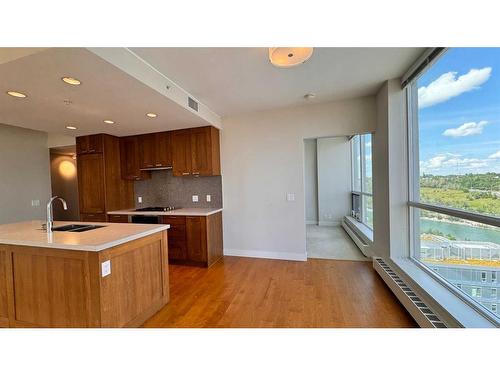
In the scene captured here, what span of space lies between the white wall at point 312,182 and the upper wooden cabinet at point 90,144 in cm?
539

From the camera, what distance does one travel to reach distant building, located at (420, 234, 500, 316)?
1502mm

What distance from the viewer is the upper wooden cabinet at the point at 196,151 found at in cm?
362

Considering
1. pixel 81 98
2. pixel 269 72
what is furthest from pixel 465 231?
pixel 81 98

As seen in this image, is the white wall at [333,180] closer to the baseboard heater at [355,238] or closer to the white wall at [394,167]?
the baseboard heater at [355,238]

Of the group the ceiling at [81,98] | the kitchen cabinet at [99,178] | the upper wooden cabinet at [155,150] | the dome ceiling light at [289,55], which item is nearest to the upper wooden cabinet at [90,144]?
the kitchen cabinet at [99,178]

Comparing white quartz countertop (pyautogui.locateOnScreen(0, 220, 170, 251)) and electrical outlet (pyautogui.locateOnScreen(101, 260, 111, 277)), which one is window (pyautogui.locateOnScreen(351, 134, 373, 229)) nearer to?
white quartz countertop (pyautogui.locateOnScreen(0, 220, 170, 251))

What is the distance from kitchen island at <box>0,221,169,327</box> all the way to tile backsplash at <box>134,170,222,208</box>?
2.05 metres

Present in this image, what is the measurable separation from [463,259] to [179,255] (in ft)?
11.5

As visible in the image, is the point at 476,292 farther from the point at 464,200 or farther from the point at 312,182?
the point at 312,182

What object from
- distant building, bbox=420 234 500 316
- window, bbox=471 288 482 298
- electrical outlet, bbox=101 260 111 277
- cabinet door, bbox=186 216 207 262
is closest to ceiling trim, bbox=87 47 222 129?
electrical outlet, bbox=101 260 111 277

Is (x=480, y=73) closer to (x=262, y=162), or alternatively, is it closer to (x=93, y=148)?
(x=262, y=162)

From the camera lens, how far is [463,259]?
180cm
